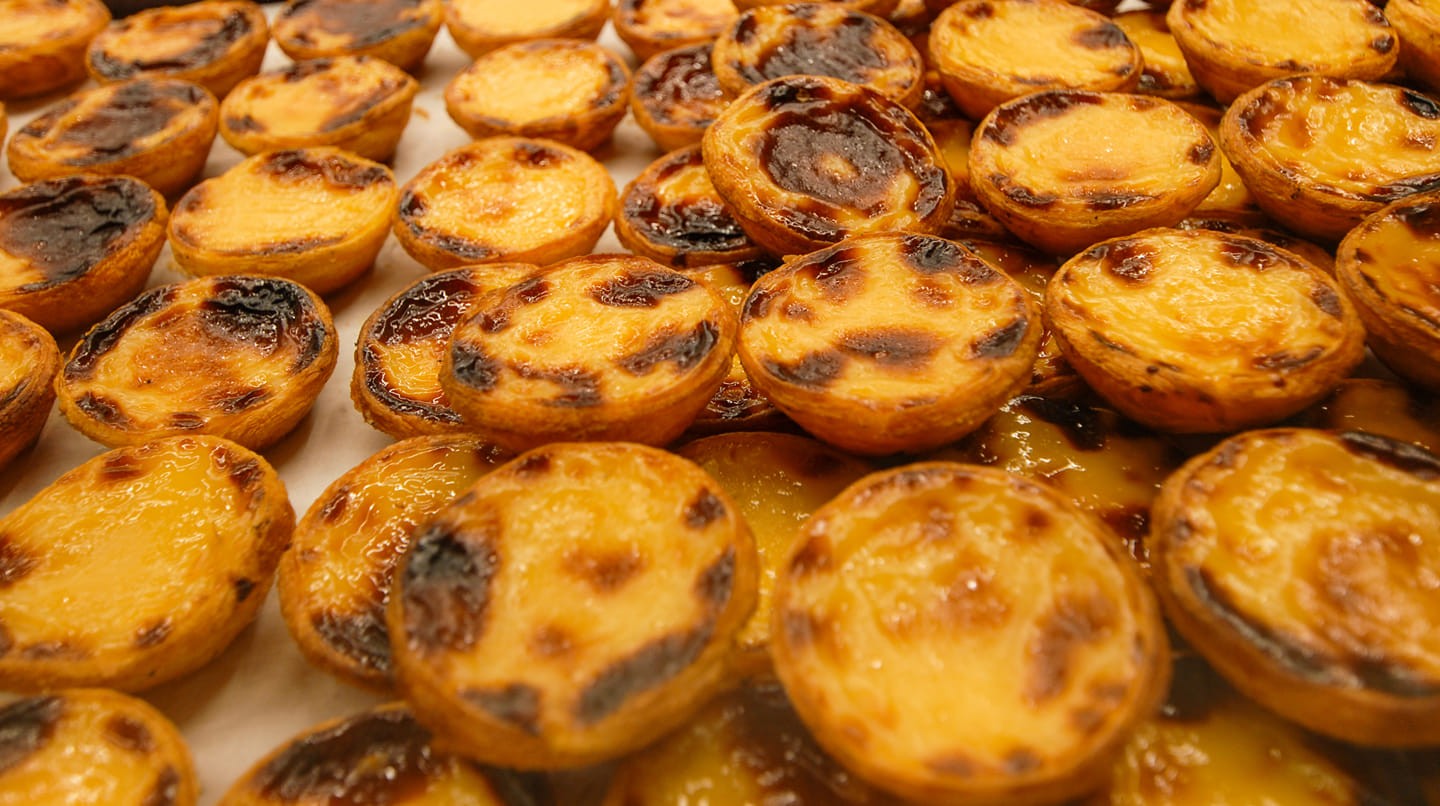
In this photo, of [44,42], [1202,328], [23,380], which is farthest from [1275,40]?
[44,42]

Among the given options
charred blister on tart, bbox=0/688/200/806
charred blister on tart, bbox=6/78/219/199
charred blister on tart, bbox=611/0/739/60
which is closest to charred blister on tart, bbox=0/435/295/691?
charred blister on tart, bbox=0/688/200/806

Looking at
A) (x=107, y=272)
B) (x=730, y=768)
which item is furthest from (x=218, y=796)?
(x=107, y=272)

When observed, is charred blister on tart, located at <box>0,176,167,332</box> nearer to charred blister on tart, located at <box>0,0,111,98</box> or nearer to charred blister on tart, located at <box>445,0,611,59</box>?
charred blister on tart, located at <box>0,0,111,98</box>

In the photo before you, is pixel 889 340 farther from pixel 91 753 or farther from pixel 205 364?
pixel 205 364

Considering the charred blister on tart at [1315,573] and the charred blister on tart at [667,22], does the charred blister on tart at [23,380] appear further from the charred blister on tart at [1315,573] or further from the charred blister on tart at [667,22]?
the charred blister on tart at [1315,573]

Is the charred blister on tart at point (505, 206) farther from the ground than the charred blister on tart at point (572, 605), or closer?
closer

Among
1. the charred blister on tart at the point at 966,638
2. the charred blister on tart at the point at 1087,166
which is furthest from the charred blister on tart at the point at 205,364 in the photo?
the charred blister on tart at the point at 1087,166
